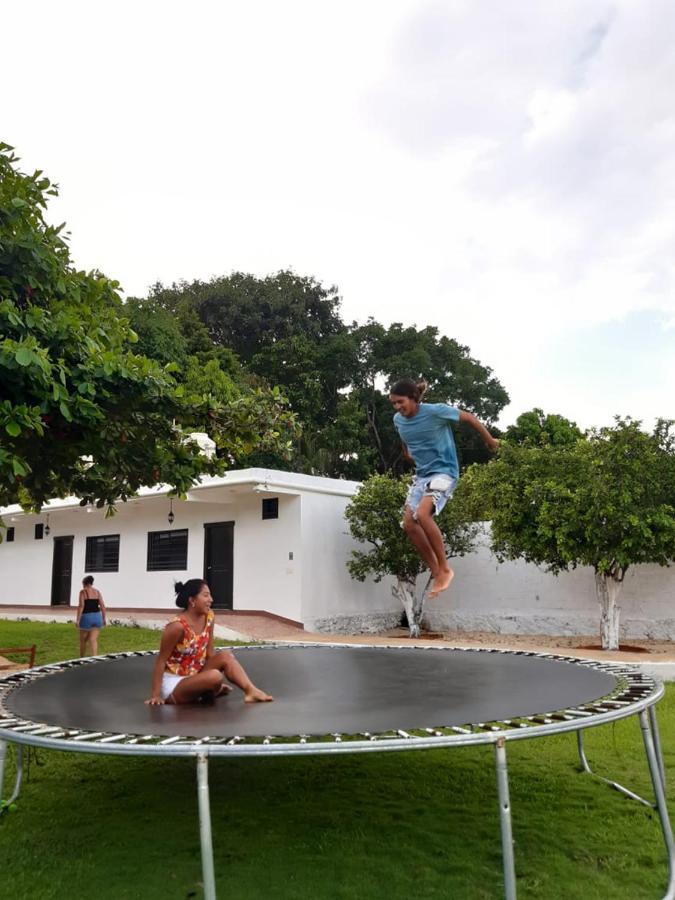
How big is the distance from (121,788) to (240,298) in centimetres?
2084

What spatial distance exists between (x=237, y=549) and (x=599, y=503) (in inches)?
264

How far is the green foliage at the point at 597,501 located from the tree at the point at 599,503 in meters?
0.01

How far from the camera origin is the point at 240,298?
78.6ft

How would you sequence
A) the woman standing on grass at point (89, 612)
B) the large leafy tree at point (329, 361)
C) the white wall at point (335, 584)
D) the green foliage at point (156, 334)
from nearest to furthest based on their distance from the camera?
1. the woman standing on grass at point (89, 612)
2. the white wall at point (335, 584)
3. the green foliage at point (156, 334)
4. the large leafy tree at point (329, 361)

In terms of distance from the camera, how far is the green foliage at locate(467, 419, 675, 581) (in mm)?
9391

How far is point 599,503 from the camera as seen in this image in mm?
9391

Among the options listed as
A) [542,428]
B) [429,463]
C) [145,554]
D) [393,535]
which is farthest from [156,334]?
[429,463]

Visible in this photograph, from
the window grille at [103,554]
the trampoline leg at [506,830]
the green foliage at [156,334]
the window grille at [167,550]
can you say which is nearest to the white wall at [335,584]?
the window grille at [167,550]

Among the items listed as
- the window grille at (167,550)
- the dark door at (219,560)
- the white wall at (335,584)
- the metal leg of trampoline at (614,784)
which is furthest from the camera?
the window grille at (167,550)

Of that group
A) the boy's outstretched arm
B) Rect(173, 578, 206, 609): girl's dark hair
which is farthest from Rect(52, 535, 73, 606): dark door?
the boy's outstretched arm

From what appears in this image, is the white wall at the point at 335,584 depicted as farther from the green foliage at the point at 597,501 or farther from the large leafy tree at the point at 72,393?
the large leafy tree at the point at 72,393

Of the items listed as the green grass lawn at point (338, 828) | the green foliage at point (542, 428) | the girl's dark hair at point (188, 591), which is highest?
the green foliage at point (542, 428)

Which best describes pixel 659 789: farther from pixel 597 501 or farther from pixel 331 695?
pixel 597 501

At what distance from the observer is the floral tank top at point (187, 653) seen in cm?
374
